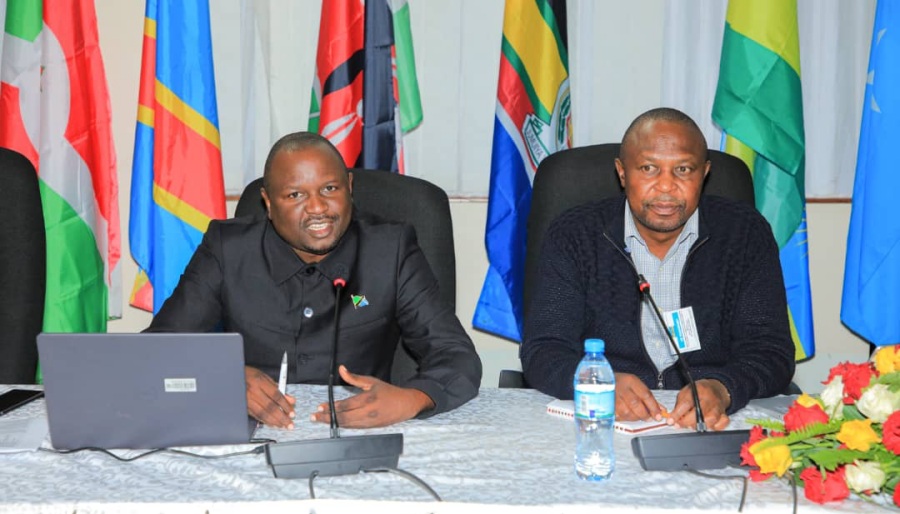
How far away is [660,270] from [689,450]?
901 mm

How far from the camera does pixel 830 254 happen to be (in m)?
3.48

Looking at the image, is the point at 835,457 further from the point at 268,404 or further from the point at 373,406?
the point at 268,404

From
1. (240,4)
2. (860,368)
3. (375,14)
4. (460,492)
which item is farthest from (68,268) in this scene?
(860,368)

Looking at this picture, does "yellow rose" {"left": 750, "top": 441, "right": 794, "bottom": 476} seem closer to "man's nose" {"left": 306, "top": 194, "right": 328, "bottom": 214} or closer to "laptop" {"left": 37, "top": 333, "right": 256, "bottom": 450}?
"laptop" {"left": 37, "top": 333, "right": 256, "bottom": 450}

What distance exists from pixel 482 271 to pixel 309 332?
131 cm

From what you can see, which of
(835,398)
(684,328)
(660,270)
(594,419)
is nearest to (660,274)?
(660,270)

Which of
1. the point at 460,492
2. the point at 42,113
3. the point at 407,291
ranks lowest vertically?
the point at 460,492

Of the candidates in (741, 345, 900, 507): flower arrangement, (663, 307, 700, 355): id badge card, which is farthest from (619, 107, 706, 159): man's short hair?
(741, 345, 900, 507): flower arrangement

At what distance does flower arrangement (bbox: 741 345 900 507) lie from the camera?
1.26 meters

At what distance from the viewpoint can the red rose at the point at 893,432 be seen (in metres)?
1.22

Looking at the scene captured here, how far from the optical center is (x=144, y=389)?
146cm

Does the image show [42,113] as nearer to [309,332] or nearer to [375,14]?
[375,14]

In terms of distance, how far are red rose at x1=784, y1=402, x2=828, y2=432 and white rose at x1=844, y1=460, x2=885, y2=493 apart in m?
0.08

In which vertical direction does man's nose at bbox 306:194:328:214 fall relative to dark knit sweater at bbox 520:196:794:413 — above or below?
above
